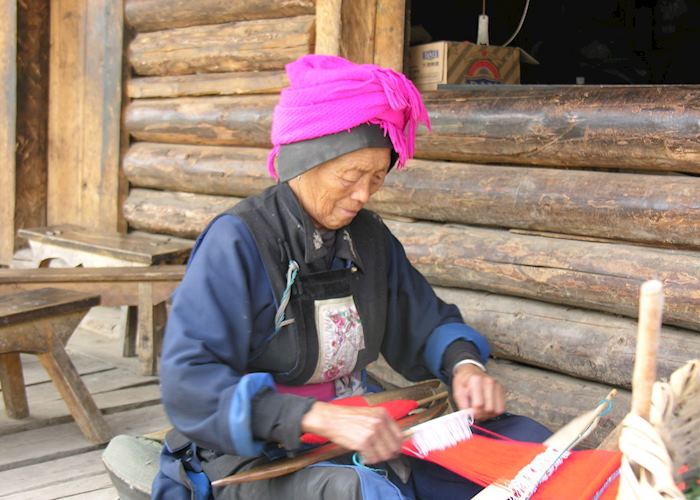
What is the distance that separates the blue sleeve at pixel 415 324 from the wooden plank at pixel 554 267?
842 millimetres

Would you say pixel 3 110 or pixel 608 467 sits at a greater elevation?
pixel 3 110

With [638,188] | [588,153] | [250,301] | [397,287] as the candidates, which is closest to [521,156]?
[588,153]

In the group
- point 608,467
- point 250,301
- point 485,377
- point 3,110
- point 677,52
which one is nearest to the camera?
point 608,467

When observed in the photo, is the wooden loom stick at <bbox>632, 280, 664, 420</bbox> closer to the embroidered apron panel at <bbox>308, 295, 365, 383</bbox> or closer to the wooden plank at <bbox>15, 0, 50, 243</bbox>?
the embroidered apron panel at <bbox>308, 295, 365, 383</bbox>

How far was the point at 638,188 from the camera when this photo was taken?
3.49 metres

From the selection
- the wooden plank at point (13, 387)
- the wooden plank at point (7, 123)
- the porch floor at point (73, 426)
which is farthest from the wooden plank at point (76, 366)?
the wooden plank at point (7, 123)

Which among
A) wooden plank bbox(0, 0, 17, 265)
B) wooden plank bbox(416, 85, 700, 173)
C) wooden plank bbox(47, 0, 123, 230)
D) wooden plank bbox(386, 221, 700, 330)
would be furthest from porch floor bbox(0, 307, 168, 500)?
wooden plank bbox(416, 85, 700, 173)

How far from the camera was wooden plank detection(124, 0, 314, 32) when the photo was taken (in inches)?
197

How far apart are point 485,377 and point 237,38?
10.9 ft

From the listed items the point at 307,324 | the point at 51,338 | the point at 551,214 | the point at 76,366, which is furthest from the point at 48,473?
the point at 551,214

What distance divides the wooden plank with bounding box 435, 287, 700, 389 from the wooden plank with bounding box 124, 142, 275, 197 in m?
1.54

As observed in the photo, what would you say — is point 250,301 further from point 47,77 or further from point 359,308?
point 47,77

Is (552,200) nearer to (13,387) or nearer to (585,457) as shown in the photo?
(585,457)

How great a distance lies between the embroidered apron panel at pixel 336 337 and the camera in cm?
258
